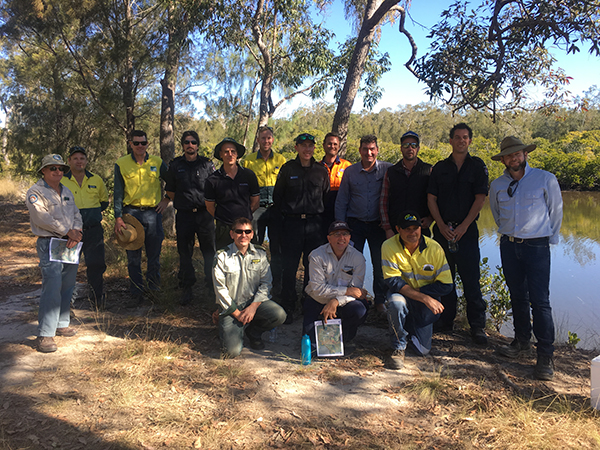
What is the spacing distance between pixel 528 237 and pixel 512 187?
1.53ft

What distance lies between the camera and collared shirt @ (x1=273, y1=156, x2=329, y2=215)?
15.1 feet

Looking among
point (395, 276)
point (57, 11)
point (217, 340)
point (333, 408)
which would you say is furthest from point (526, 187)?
point (57, 11)

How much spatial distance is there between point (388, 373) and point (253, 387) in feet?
3.80

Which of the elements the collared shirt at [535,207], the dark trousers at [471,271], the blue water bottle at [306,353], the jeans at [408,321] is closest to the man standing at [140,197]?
the blue water bottle at [306,353]

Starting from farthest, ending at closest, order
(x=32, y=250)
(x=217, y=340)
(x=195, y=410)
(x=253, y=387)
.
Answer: (x=32, y=250), (x=217, y=340), (x=253, y=387), (x=195, y=410)

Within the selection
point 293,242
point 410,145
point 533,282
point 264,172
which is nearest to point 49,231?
point 293,242

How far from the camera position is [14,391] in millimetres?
3248

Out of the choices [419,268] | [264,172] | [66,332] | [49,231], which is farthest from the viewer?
[264,172]

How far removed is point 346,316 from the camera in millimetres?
3998

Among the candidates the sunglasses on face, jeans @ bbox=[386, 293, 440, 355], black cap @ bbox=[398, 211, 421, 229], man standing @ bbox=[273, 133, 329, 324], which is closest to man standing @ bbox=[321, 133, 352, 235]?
man standing @ bbox=[273, 133, 329, 324]

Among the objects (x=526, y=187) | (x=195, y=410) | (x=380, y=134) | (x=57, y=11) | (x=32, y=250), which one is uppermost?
(x=380, y=134)

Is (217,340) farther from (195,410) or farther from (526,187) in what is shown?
(526,187)

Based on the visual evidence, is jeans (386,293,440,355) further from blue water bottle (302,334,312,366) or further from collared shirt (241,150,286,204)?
collared shirt (241,150,286,204)

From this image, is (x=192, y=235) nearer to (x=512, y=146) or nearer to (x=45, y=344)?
(x=45, y=344)
